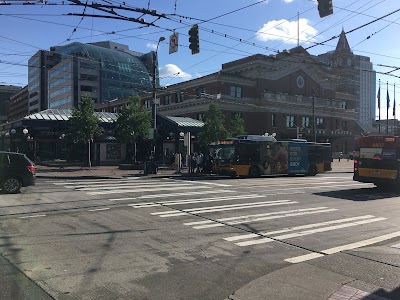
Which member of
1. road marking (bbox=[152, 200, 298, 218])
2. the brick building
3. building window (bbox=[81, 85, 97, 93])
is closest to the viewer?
road marking (bbox=[152, 200, 298, 218])

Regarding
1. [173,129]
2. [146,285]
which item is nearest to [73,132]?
[173,129]

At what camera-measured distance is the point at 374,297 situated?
4.97 m

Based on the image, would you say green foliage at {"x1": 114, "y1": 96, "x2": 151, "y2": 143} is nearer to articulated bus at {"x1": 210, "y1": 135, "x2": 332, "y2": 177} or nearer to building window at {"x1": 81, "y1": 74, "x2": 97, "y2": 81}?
articulated bus at {"x1": 210, "y1": 135, "x2": 332, "y2": 177}

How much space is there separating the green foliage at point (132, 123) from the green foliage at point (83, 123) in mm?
2266

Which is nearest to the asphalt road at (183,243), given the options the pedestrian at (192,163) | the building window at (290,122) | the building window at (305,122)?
the pedestrian at (192,163)

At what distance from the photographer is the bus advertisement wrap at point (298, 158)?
99.0ft

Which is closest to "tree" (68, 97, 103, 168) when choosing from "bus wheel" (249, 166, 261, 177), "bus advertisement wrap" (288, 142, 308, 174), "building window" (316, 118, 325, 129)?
"bus wheel" (249, 166, 261, 177)

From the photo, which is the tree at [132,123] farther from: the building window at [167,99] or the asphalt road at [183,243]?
the building window at [167,99]

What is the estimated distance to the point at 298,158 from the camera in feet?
101

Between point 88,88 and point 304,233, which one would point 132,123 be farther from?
point 88,88

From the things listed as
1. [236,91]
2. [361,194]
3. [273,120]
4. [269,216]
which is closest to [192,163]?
[361,194]

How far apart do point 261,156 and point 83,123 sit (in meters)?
15.3

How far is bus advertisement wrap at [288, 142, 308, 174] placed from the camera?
3017 centimetres

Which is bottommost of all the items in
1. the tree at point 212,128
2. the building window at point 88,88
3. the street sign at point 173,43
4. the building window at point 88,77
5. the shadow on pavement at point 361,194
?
the shadow on pavement at point 361,194
